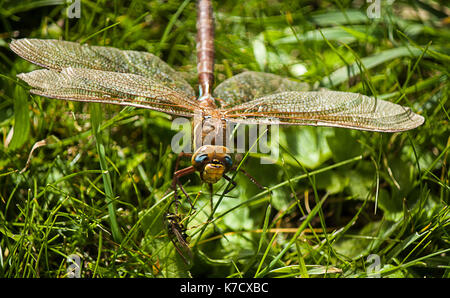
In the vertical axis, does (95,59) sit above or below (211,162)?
above

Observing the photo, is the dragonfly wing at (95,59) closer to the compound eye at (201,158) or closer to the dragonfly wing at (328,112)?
the dragonfly wing at (328,112)

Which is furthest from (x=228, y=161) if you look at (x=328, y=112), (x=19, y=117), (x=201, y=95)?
(x=19, y=117)

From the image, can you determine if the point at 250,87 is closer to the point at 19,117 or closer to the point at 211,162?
the point at 211,162

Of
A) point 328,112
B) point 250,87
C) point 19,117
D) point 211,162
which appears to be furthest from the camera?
point 250,87

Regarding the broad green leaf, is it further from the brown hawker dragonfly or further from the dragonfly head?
the dragonfly head
